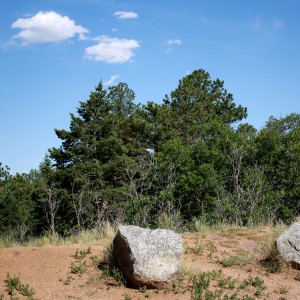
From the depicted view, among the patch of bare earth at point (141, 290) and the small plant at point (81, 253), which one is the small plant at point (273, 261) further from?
the small plant at point (81, 253)

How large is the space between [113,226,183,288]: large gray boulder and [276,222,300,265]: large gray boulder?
266 cm

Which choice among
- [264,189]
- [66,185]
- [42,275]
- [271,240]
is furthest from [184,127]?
[42,275]

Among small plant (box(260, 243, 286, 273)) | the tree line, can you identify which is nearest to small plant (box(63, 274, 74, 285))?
small plant (box(260, 243, 286, 273))

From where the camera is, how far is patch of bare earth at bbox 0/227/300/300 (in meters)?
7.48

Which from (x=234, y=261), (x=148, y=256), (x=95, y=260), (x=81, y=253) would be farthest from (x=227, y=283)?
(x=81, y=253)

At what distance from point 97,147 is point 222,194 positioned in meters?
12.7

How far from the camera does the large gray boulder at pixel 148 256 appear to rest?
7.57 meters

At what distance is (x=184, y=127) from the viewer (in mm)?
33219

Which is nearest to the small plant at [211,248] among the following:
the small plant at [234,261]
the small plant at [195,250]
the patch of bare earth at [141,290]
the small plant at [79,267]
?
the patch of bare earth at [141,290]

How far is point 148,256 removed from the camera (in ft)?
25.1

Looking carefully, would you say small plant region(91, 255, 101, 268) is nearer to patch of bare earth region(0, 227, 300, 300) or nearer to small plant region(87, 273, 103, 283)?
patch of bare earth region(0, 227, 300, 300)

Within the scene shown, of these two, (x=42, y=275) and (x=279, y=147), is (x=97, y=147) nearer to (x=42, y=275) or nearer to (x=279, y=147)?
(x=279, y=147)

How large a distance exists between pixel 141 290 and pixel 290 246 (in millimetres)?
3686

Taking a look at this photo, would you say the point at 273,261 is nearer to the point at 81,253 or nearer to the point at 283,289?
the point at 283,289
